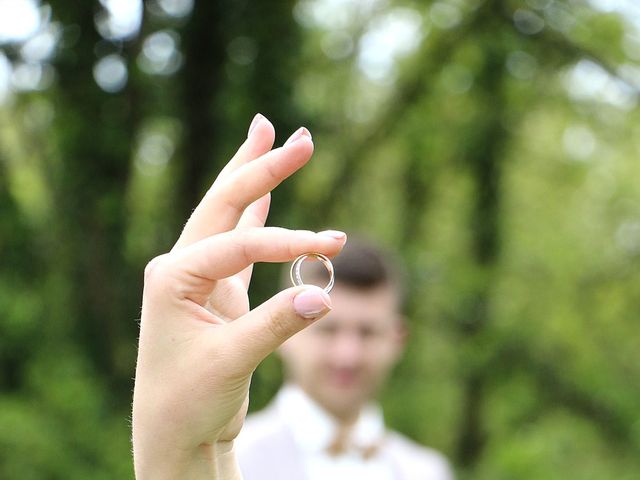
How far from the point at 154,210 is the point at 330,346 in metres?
3.41

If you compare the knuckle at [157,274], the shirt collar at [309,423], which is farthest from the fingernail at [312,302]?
the shirt collar at [309,423]

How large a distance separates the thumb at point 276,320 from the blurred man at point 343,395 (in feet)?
6.19

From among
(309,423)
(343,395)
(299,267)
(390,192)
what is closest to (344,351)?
(343,395)

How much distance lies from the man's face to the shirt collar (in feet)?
0.17

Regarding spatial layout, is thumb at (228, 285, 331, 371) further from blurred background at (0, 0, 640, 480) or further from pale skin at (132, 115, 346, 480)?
blurred background at (0, 0, 640, 480)

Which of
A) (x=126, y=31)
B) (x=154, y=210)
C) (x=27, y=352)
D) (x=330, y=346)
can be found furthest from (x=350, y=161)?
(x=330, y=346)

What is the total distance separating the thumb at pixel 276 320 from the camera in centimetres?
117

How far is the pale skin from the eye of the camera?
119 centimetres

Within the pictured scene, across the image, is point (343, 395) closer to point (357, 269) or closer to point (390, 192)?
point (357, 269)

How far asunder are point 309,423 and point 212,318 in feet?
6.43

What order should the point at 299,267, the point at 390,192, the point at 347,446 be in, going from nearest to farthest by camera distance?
the point at 299,267 < the point at 347,446 < the point at 390,192

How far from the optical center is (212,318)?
1269 millimetres

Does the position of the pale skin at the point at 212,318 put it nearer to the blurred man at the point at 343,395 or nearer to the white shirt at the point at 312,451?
the white shirt at the point at 312,451

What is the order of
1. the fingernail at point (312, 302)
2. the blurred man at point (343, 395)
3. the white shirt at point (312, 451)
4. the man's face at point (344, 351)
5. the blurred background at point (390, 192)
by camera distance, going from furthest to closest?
the blurred background at point (390, 192) → the man's face at point (344, 351) → the blurred man at point (343, 395) → the white shirt at point (312, 451) → the fingernail at point (312, 302)
